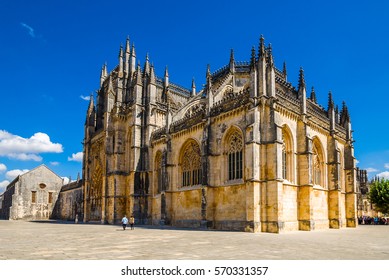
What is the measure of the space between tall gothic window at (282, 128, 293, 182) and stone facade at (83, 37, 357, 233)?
0.07 metres

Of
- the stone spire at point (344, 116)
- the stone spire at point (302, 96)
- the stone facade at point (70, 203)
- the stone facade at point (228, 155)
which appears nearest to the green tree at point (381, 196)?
the stone facade at point (228, 155)

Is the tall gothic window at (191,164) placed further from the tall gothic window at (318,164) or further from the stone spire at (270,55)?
the tall gothic window at (318,164)

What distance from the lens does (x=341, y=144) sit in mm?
32312

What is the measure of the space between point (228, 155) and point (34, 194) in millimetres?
45968

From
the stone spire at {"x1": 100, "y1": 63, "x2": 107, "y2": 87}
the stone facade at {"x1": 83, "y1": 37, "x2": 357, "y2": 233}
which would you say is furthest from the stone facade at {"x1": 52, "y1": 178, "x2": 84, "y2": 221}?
the stone spire at {"x1": 100, "y1": 63, "x2": 107, "y2": 87}

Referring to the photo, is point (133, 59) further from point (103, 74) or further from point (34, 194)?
point (34, 194)

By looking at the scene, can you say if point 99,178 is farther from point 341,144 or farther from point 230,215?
point 341,144

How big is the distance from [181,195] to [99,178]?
18.0m

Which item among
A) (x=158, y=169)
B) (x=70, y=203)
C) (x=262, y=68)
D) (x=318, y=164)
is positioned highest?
(x=262, y=68)

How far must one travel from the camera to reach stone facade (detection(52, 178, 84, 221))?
49500 millimetres

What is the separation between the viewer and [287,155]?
24.4 m

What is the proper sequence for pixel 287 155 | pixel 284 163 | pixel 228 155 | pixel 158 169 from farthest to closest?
1. pixel 158 169
2. pixel 228 155
3. pixel 287 155
4. pixel 284 163

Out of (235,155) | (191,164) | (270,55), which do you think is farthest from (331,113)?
(191,164)
